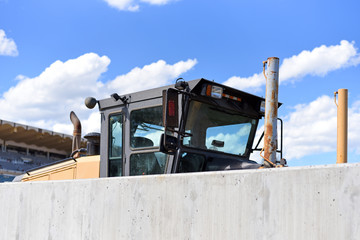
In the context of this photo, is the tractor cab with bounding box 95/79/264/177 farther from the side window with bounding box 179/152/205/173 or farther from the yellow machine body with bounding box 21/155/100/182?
the yellow machine body with bounding box 21/155/100/182

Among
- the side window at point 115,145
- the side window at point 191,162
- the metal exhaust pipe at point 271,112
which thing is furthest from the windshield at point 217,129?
the side window at point 115,145

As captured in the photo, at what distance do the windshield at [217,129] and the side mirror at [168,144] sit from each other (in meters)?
0.24

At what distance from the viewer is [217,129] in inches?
264

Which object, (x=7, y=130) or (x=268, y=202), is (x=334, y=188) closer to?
(x=268, y=202)

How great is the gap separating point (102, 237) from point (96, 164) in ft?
8.57

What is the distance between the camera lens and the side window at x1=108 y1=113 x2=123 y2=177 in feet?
22.5

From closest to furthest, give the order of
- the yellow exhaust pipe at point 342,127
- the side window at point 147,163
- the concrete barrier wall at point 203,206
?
the concrete barrier wall at point 203,206 < the yellow exhaust pipe at point 342,127 < the side window at point 147,163

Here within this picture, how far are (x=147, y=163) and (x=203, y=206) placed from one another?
2.39 m

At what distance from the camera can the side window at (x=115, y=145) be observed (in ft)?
22.5

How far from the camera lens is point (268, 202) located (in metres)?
3.69

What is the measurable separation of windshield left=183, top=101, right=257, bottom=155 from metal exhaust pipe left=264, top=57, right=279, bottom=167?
848mm

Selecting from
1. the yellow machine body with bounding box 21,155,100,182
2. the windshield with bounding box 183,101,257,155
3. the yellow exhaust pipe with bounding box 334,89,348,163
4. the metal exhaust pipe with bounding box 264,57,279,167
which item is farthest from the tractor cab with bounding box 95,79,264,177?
the yellow exhaust pipe with bounding box 334,89,348,163

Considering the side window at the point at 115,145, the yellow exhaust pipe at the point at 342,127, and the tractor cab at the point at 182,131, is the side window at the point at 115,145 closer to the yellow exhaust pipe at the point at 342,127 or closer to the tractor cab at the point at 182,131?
the tractor cab at the point at 182,131

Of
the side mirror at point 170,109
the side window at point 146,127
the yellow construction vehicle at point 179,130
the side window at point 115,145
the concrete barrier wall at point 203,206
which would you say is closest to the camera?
the concrete barrier wall at point 203,206
